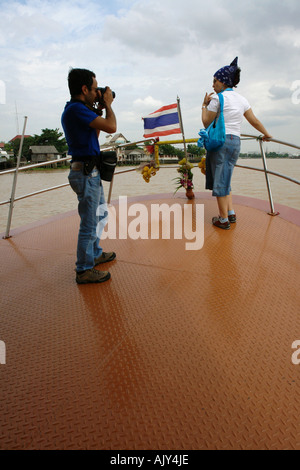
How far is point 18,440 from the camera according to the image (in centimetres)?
92

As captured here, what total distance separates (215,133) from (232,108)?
0.87ft

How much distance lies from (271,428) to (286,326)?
0.59 m

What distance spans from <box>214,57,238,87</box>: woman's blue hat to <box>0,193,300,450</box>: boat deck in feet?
5.12

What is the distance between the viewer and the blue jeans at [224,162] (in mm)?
2658

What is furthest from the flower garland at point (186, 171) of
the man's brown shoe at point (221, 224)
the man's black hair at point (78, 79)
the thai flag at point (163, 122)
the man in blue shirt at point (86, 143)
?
the man's black hair at point (78, 79)

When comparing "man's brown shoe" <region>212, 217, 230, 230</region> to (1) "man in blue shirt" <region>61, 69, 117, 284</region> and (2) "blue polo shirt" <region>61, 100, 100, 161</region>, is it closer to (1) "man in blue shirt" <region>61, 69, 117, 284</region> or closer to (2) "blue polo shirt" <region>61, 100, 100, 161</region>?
(1) "man in blue shirt" <region>61, 69, 117, 284</region>

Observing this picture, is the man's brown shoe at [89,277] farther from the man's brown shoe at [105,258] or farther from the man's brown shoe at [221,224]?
the man's brown shoe at [221,224]

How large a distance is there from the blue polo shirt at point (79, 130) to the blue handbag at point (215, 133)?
1.26 meters

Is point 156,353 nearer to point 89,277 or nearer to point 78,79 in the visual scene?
point 89,277

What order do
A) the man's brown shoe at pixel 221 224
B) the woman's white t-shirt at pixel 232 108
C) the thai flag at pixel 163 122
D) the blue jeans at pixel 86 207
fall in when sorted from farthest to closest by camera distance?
the thai flag at pixel 163 122, the man's brown shoe at pixel 221 224, the woman's white t-shirt at pixel 232 108, the blue jeans at pixel 86 207

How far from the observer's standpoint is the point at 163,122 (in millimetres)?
3781

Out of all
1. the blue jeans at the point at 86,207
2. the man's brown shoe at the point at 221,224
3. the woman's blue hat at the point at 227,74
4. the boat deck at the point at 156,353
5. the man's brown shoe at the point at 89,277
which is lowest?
the boat deck at the point at 156,353
